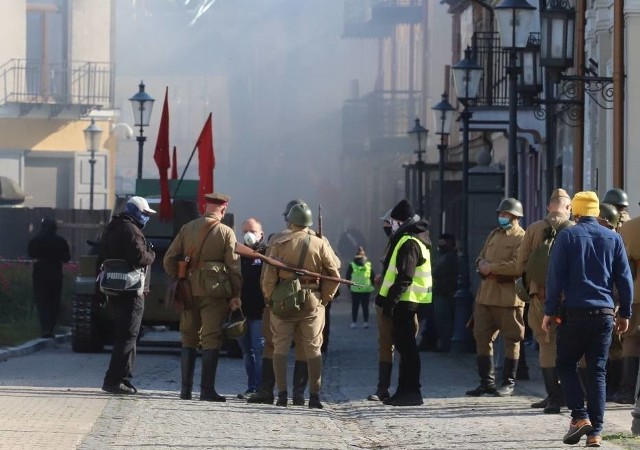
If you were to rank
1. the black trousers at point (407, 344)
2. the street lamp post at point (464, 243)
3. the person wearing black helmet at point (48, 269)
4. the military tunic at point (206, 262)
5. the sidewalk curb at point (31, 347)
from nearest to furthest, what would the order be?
the military tunic at point (206, 262), the black trousers at point (407, 344), the sidewalk curb at point (31, 347), the person wearing black helmet at point (48, 269), the street lamp post at point (464, 243)

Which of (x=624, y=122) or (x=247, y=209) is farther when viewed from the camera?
(x=247, y=209)

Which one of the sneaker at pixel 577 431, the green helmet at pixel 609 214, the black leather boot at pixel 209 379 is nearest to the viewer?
the sneaker at pixel 577 431

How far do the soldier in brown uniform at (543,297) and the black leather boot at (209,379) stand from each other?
2679 mm

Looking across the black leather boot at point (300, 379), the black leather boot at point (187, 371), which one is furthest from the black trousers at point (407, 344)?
the black leather boot at point (187, 371)

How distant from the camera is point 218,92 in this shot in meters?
65.4

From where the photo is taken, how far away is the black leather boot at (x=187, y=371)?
49.1 ft

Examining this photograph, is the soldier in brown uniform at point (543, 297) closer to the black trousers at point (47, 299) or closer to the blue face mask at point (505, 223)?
the blue face mask at point (505, 223)

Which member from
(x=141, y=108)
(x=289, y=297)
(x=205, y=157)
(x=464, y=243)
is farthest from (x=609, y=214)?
(x=141, y=108)

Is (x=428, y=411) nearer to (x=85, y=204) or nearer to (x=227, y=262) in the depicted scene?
(x=227, y=262)

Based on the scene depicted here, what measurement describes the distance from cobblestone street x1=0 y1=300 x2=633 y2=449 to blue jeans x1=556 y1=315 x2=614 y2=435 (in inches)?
12.9

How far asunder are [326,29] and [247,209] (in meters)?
7.27

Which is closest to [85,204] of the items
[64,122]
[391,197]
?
[64,122]

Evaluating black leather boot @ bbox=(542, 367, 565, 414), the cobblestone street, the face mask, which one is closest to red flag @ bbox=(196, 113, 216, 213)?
the cobblestone street

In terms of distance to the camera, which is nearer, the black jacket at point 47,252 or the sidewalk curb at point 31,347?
the sidewalk curb at point 31,347
